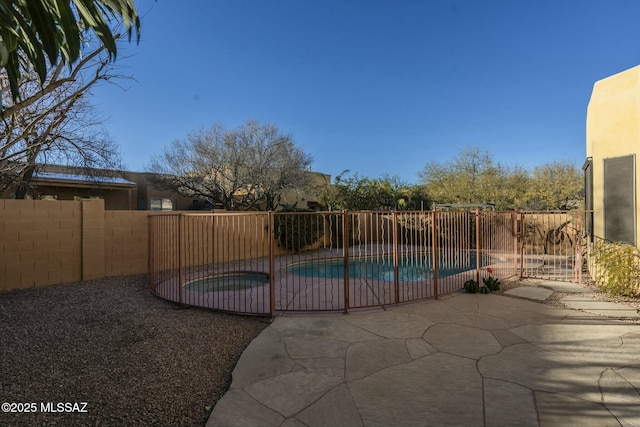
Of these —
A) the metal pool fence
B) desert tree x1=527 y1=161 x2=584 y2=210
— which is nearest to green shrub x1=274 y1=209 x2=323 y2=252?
the metal pool fence

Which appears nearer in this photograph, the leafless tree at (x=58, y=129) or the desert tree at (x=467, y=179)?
the leafless tree at (x=58, y=129)

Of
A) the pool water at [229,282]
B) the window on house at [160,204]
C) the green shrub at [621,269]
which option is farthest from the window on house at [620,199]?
the window on house at [160,204]

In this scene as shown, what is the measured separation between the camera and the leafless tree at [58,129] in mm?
6234

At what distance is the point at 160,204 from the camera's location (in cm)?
2014

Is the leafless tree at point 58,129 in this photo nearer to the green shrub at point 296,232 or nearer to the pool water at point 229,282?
the pool water at point 229,282

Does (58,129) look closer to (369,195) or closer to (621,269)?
(621,269)

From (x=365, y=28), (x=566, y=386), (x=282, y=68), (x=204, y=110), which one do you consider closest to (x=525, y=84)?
(x=365, y=28)

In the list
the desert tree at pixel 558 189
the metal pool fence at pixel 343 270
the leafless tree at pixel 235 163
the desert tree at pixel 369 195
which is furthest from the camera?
the desert tree at pixel 558 189

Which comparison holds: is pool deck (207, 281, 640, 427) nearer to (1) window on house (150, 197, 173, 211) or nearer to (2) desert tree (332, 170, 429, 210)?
(2) desert tree (332, 170, 429, 210)

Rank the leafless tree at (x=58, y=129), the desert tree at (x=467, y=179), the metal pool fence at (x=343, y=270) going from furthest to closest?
1. the desert tree at (x=467, y=179)
2. the leafless tree at (x=58, y=129)
3. the metal pool fence at (x=343, y=270)

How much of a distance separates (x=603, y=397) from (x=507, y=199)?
62.3 ft

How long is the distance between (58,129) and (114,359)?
283 inches

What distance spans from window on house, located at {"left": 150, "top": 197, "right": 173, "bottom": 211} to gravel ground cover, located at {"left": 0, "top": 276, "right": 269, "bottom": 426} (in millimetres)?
14836

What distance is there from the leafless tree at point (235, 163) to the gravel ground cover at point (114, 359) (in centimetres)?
911
